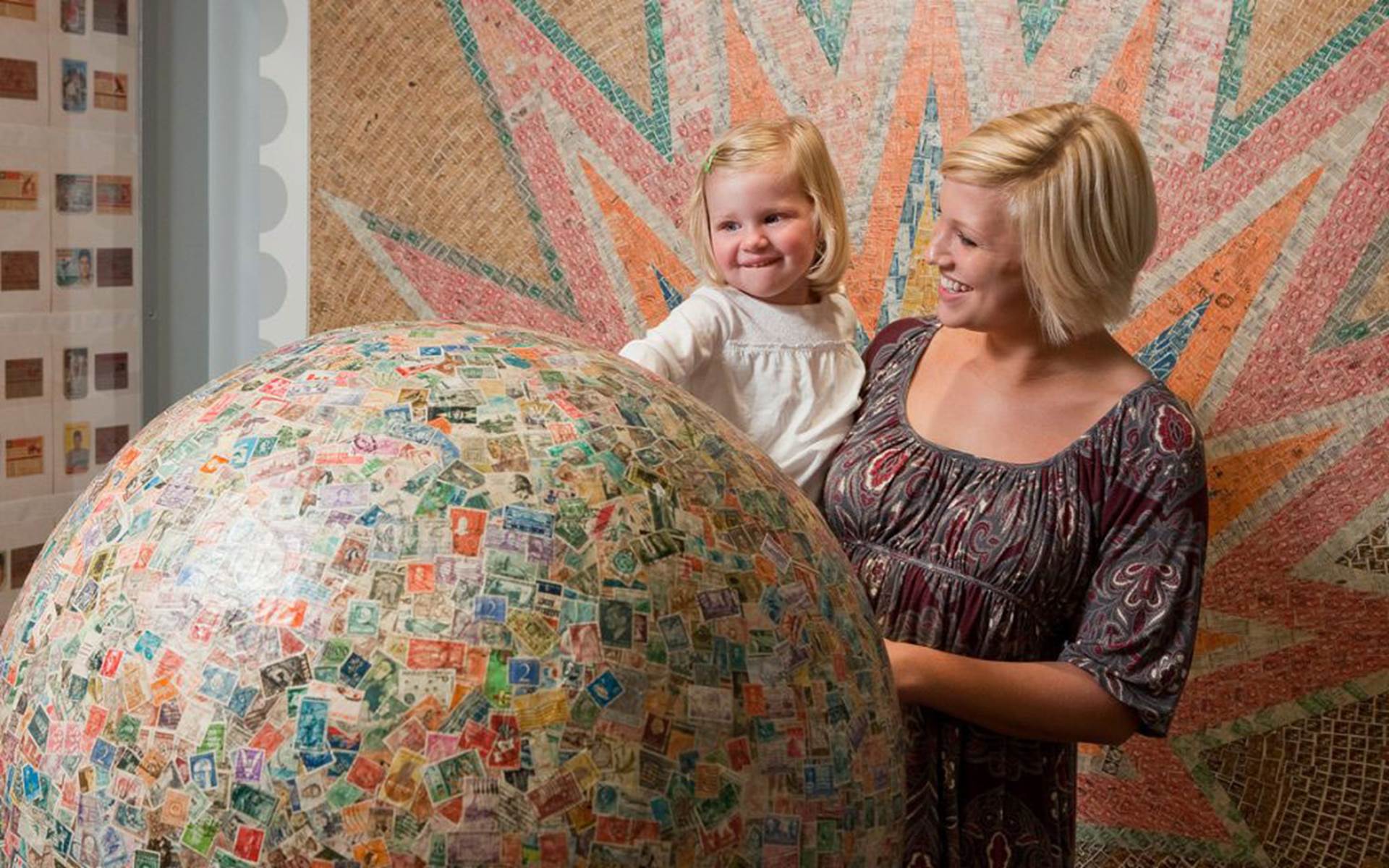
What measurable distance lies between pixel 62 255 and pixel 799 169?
1.23 m

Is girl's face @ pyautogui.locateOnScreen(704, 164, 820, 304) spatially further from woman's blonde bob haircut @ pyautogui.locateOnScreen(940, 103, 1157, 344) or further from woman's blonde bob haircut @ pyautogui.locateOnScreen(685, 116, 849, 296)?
woman's blonde bob haircut @ pyautogui.locateOnScreen(940, 103, 1157, 344)

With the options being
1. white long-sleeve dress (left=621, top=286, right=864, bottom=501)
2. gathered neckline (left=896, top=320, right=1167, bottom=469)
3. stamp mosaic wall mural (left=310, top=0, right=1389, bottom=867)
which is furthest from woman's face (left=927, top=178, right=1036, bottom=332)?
stamp mosaic wall mural (left=310, top=0, right=1389, bottom=867)

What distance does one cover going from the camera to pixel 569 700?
2.26 ft

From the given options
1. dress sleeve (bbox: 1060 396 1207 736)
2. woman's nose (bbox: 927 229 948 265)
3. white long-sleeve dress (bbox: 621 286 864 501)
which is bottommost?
dress sleeve (bbox: 1060 396 1207 736)

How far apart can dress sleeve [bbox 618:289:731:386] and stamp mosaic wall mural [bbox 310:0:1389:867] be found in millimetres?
549

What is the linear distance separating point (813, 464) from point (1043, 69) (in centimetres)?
76

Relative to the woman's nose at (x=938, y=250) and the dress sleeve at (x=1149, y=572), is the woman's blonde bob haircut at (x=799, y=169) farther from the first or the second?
the dress sleeve at (x=1149, y=572)

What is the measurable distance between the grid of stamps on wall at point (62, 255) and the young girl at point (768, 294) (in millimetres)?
1081

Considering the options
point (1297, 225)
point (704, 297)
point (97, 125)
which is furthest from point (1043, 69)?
point (97, 125)

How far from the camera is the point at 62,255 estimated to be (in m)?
2.25

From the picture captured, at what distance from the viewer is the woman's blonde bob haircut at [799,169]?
1.67 meters

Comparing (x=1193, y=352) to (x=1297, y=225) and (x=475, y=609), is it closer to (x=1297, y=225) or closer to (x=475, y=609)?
(x=1297, y=225)

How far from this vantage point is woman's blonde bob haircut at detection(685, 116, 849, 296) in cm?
167

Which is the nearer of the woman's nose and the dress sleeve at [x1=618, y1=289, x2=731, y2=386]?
the woman's nose
